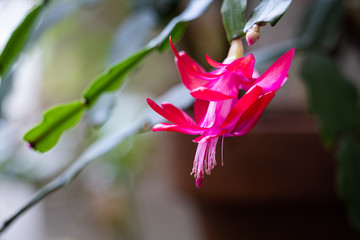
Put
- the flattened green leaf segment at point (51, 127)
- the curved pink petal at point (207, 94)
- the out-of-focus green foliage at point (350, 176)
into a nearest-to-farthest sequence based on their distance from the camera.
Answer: the curved pink petal at point (207, 94), the flattened green leaf segment at point (51, 127), the out-of-focus green foliage at point (350, 176)

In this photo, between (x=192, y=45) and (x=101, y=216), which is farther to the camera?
(x=101, y=216)

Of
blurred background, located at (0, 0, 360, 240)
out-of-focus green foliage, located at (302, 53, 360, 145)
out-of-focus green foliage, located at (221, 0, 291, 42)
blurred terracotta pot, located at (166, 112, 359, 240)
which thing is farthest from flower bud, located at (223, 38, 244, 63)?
blurred terracotta pot, located at (166, 112, 359, 240)

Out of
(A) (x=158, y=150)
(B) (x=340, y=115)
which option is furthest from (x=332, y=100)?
(A) (x=158, y=150)

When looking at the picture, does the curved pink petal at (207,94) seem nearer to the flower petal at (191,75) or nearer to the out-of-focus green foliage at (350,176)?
the flower petal at (191,75)

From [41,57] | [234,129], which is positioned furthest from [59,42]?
[234,129]

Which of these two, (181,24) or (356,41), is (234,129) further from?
(356,41)

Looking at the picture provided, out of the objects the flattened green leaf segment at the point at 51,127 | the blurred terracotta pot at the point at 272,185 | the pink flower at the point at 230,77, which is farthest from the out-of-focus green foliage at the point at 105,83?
the blurred terracotta pot at the point at 272,185

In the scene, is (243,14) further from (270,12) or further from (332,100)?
(332,100)
